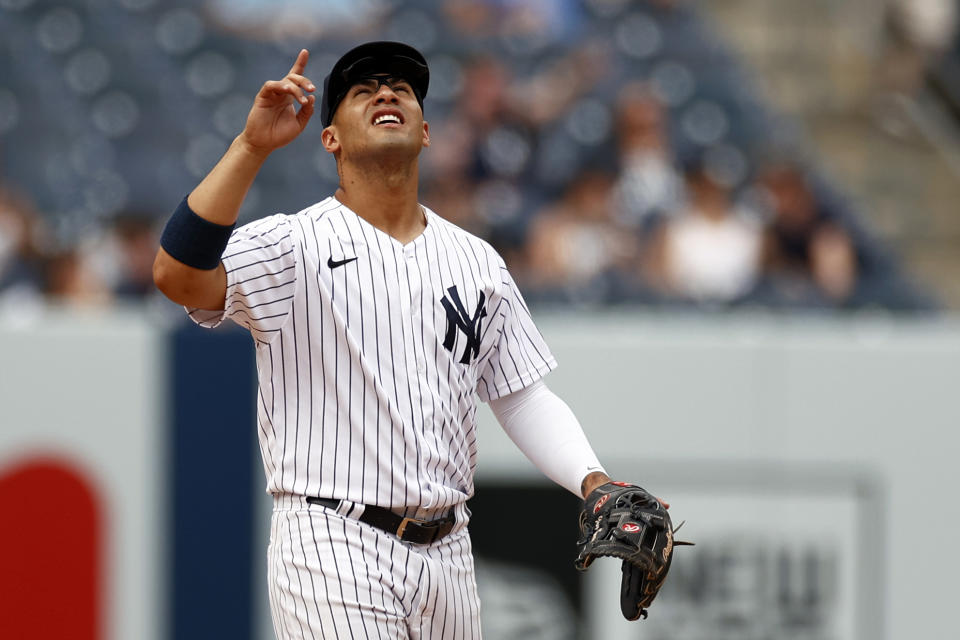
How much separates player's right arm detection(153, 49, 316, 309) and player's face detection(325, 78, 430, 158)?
7.5 inches

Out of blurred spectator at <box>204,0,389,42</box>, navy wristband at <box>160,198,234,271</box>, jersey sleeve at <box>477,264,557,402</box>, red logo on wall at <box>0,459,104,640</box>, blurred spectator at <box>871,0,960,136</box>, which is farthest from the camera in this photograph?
blurred spectator at <box>871,0,960,136</box>

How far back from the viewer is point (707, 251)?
6367 millimetres

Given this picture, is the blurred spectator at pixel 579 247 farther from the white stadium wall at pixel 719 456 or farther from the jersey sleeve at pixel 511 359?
the jersey sleeve at pixel 511 359

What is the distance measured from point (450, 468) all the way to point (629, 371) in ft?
7.53

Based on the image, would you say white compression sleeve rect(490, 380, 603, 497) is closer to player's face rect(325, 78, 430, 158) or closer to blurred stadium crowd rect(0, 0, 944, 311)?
player's face rect(325, 78, 430, 158)

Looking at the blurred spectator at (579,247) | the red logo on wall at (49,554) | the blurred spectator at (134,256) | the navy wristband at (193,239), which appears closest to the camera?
the navy wristband at (193,239)

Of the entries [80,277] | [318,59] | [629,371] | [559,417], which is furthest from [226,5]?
[559,417]

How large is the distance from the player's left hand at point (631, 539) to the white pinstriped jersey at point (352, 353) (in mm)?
301

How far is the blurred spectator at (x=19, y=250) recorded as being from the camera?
5.95m

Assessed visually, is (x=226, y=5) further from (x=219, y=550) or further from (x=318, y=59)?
(x=219, y=550)

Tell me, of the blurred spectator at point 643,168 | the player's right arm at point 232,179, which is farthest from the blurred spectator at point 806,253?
the player's right arm at point 232,179

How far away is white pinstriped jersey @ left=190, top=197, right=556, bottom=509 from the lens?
2391 mm

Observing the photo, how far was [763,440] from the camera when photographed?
471cm

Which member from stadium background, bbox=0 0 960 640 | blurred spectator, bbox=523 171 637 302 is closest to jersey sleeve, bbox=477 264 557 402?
stadium background, bbox=0 0 960 640
